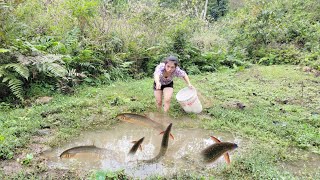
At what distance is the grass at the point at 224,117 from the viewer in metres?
4.00

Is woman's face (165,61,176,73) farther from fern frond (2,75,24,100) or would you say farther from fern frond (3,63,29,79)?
fern frond (2,75,24,100)

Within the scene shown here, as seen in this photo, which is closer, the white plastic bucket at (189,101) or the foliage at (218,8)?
the white plastic bucket at (189,101)

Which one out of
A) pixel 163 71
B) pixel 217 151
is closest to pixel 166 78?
pixel 163 71

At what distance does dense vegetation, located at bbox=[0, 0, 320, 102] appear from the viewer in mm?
6280

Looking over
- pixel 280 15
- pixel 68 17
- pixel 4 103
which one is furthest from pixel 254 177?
pixel 280 15

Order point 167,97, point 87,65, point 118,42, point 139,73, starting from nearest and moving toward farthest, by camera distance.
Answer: point 167,97, point 87,65, point 118,42, point 139,73

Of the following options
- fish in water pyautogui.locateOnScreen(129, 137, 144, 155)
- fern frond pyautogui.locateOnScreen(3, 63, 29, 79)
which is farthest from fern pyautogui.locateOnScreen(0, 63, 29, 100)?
fish in water pyautogui.locateOnScreen(129, 137, 144, 155)

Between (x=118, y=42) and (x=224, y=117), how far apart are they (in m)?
4.25

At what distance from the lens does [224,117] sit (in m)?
5.81

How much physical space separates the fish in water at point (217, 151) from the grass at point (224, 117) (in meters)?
0.17

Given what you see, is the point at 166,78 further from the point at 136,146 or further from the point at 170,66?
the point at 136,146

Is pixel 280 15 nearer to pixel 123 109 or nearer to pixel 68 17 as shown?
pixel 68 17

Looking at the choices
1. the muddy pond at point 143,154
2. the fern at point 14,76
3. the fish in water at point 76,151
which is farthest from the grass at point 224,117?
the fern at point 14,76

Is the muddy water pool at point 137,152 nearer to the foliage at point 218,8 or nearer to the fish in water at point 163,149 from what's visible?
the fish in water at point 163,149
